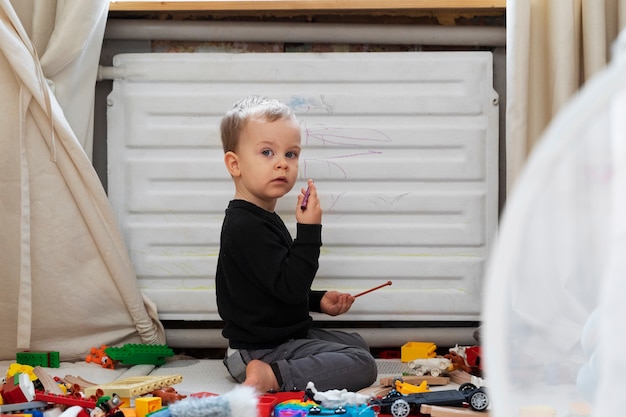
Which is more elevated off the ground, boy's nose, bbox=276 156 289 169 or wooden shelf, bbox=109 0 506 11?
wooden shelf, bbox=109 0 506 11

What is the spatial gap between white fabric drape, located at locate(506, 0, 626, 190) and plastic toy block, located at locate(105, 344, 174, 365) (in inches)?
31.6

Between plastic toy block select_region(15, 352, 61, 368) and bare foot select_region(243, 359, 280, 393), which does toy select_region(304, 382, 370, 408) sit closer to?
bare foot select_region(243, 359, 280, 393)

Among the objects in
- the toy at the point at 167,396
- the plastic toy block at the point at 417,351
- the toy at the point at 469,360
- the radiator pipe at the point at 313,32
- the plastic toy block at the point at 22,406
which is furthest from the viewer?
the radiator pipe at the point at 313,32

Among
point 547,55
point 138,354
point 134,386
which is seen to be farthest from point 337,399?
point 547,55

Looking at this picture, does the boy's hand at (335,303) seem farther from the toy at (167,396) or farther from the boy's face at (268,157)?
the toy at (167,396)

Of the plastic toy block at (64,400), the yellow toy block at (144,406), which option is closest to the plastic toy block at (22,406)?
the plastic toy block at (64,400)

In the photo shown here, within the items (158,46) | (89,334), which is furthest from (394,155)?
(89,334)

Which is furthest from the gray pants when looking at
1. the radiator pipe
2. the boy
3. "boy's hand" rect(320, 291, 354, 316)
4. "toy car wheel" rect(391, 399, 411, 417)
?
the radiator pipe

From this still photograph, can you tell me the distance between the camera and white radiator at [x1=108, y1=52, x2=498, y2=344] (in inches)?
67.1

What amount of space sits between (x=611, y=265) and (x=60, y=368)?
1.26 m

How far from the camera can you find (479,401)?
3.72ft

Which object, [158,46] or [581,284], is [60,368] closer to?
[158,46]

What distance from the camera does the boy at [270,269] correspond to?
1.39 m

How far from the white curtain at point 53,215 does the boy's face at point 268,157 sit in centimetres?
33
